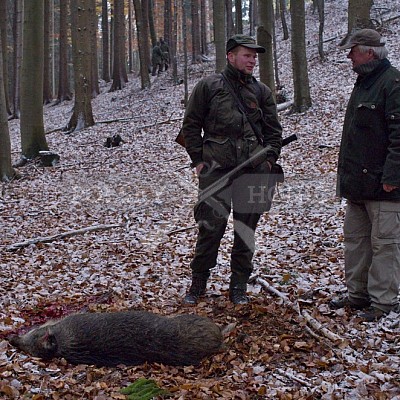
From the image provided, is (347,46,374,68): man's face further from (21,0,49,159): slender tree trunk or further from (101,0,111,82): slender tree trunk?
(101,0,111,82): slender tree trunk

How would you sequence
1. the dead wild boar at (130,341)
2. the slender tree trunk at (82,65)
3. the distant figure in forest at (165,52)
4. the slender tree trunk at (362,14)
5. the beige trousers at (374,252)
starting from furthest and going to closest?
the distant figure in forest at (165,52)
the slender tree trunk at (82,65)
the slender tree trunk at (362,14)
the beige trousers at (374,252)
the dead wild boar at (130,341)

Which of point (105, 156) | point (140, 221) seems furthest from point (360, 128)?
point (105, 156)

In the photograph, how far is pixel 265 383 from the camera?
4.17 meters

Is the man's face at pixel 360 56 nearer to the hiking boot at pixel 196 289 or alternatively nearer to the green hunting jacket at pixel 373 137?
the green hunting jacket at pixel 373 137

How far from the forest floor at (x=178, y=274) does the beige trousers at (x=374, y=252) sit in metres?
0.24

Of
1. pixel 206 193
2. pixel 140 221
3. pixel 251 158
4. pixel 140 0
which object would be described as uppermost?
pixel 140 0

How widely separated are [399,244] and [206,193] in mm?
1921

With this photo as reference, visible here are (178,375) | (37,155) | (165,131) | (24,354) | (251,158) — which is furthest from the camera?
(165,131)

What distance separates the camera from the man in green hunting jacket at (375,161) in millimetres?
4820

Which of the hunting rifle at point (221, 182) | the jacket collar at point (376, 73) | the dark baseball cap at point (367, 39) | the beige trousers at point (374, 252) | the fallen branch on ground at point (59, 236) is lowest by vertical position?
the fallen branch on ground at point (59, 236)

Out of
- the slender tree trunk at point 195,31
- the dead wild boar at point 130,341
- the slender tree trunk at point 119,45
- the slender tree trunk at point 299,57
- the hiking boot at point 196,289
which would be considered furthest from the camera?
the slender tree trunk at point 119,45

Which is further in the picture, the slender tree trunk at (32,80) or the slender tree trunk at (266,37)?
the slender tree trunk at (32,80)

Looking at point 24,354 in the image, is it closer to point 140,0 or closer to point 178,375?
point 178,375

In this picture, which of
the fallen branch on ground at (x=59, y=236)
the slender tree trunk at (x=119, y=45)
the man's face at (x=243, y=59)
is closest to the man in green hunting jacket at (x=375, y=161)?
the man's face at (x=243, y=59)
